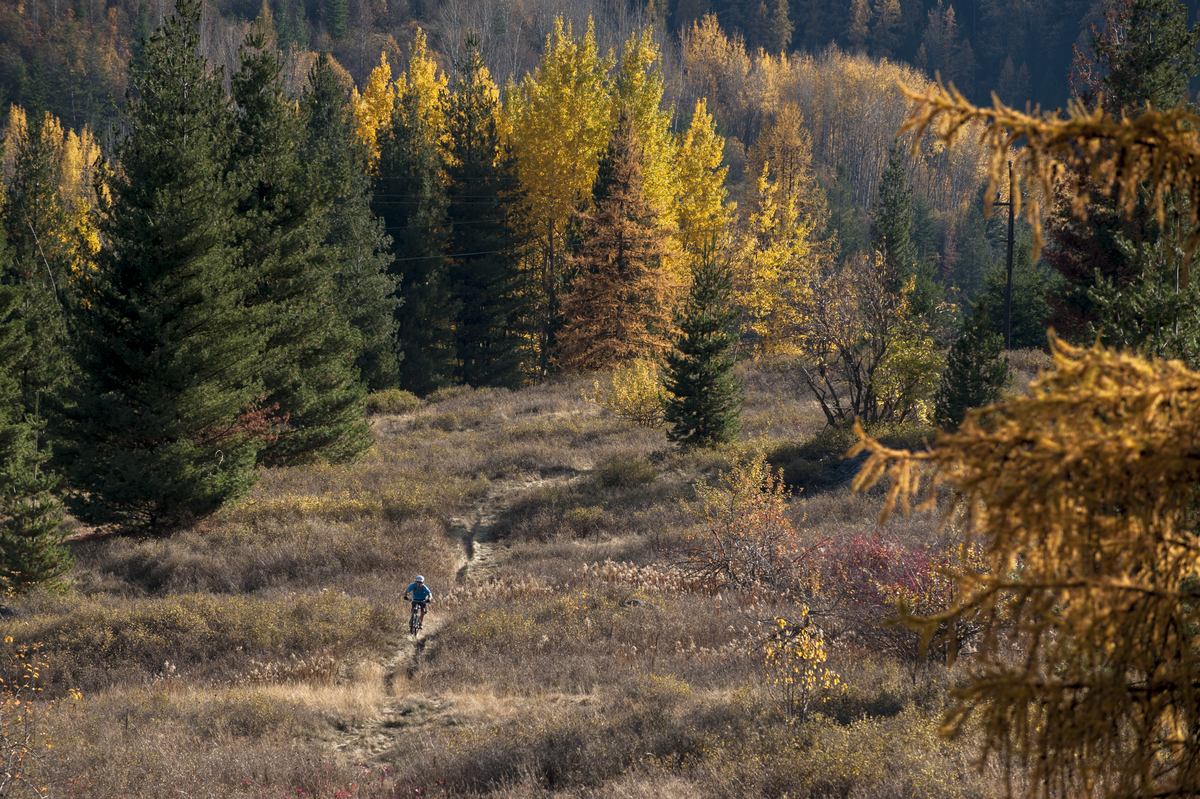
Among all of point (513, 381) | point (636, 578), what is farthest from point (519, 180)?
point (636, 578)

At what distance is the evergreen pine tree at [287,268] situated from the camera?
20.2m

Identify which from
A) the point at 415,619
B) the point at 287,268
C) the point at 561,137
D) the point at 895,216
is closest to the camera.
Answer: the point at 415,619

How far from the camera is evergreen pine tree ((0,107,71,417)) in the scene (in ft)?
72.0

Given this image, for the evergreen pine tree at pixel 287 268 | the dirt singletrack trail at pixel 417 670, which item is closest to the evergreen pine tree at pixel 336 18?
the evergreen pine tree at pixel 287 268

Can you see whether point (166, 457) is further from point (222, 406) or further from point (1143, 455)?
point (1143, 455)

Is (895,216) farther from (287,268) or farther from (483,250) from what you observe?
(287,268)

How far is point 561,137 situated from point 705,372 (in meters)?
19.4

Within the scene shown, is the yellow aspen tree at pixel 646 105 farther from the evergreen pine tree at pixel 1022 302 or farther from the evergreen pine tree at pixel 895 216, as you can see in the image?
the evergreen pine tree at pixel 1022 302

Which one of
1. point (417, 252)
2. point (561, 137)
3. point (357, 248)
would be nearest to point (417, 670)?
point (357, 248)

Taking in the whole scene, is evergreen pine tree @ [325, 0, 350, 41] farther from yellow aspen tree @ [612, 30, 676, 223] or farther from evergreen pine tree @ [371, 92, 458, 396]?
yellow aspen tree @ [612, 30, 676, 223]

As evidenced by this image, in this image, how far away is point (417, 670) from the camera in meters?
11.2

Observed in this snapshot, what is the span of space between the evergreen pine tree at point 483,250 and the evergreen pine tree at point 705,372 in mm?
16970

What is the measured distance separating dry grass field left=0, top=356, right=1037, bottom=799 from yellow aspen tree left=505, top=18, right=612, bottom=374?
19382 mm

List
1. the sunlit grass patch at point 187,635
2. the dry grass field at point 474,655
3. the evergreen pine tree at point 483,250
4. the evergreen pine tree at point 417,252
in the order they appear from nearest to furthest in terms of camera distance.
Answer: the dry grass field at point 474,655 → the sunlit grass patch at point 187,635 → the evergreen pine tree at point 417,252 → the evergreen pine tree at point 483,250
